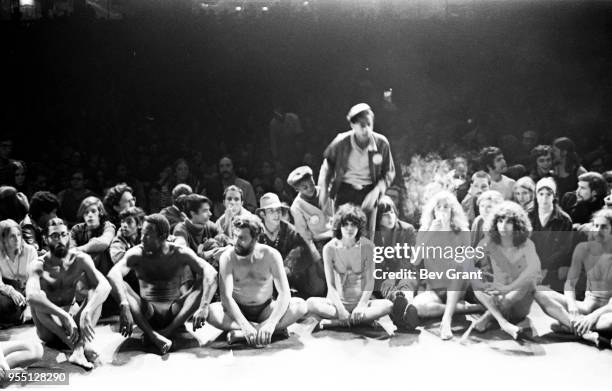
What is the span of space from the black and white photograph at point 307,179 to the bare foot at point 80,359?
0.24 ft

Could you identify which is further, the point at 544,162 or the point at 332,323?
the point at 544,162

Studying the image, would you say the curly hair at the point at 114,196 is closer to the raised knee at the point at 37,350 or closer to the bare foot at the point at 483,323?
the raised knee at the point at 37,350

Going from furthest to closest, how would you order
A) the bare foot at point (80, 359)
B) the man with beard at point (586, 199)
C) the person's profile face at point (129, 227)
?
the man with beard at point (586, 199) < the person's profile face at point (129, 227) < the bare foot at point (80, 359)

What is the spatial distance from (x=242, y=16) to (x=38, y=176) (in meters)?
1.84

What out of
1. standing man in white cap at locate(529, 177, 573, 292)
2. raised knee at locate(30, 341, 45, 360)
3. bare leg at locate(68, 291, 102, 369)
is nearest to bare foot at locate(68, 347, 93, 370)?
bare leg at locate(68, 291, 102, 369)

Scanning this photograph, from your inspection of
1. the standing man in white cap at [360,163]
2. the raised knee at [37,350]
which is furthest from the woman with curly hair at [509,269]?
the raised knee at [37,350]

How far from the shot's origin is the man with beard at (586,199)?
430cm

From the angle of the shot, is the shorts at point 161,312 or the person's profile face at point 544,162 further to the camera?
the person's profile face at point 544,162

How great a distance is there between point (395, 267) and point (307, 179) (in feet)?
2.84

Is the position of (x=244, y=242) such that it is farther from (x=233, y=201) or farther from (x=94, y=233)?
(x=94, y=233)

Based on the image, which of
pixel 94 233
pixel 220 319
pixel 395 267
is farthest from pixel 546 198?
pixel 94 233

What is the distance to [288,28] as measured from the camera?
14.7 feet

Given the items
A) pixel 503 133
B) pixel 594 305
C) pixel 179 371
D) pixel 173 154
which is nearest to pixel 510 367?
pixel 594 305

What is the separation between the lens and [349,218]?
4176mm
